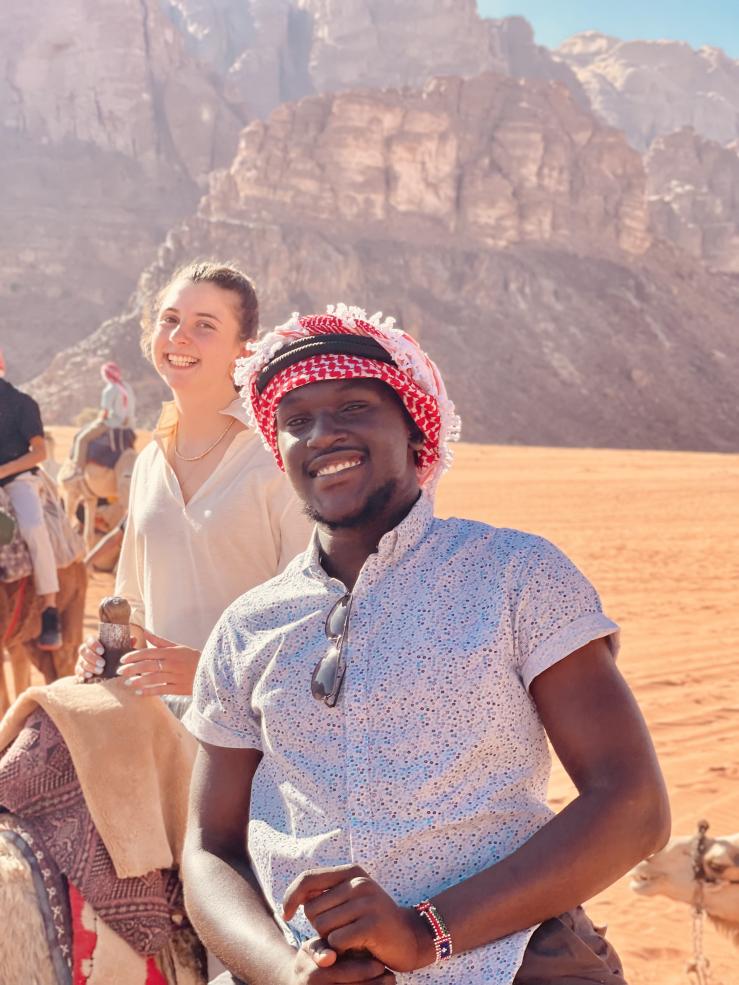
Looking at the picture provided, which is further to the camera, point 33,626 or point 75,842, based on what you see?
point 33,626

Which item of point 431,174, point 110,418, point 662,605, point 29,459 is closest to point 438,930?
point 29,459

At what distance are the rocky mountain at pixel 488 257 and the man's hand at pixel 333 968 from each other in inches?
2233

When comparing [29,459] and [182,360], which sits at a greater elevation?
[182,360]

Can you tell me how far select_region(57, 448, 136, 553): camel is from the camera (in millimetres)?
11914

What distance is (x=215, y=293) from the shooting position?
338cm

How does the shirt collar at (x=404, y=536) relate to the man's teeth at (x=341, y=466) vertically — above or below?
below

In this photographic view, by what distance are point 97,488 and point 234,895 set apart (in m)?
10.2

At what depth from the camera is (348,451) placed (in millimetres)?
2256

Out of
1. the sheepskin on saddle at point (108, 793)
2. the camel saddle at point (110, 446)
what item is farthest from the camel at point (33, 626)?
the camel saddle at point (110, 446)

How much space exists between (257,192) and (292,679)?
74.5 m

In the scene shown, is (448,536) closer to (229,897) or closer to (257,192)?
(229,897)

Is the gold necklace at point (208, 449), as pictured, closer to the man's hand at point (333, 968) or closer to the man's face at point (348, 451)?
the man's face at point (348, 451)

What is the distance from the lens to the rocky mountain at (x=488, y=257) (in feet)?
213

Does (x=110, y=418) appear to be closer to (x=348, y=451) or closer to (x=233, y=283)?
(x=233, y=283)
